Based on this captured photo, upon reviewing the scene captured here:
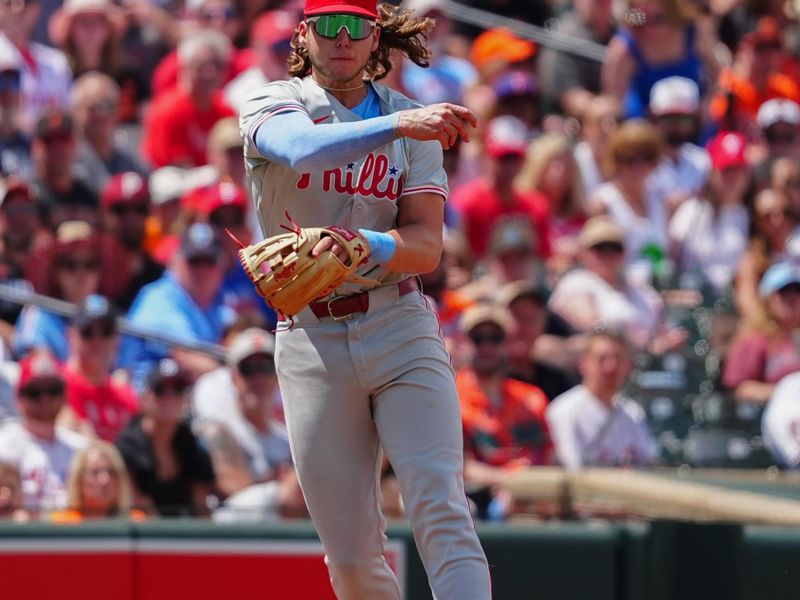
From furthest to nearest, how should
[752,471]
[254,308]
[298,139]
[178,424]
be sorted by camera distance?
A: [254,308], [752,471], [178,424], [298,139]

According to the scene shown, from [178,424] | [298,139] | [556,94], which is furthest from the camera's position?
[556,94]

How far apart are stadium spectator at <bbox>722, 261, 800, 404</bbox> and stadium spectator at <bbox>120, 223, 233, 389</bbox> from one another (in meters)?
2.61

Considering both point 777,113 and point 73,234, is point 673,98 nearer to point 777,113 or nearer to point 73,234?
point 777,113

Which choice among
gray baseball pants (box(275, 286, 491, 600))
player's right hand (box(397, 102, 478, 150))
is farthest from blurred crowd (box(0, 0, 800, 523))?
player's right hand (box(397, 102, 478, 150))

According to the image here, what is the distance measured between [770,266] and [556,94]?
99.2 inches

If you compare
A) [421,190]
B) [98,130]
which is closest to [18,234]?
[98,130]

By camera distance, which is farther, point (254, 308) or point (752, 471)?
point (254, 308)

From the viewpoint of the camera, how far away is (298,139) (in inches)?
148

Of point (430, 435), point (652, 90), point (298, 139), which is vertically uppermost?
point (652, 90)

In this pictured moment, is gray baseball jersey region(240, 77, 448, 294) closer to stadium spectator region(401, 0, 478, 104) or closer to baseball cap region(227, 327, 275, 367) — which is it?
baseball cap region(227, 327, 275, 367)

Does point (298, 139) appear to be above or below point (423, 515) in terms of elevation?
above

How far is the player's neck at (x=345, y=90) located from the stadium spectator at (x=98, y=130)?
16.1 ft

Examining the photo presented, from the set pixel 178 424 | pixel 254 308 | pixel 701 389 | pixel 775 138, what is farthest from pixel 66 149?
pixel 775 138

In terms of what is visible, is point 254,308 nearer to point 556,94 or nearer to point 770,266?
point 770,266
